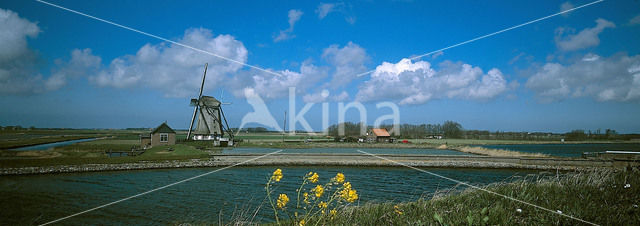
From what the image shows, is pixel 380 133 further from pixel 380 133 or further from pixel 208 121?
pixel 208 121

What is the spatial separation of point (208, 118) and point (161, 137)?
15502 millimetres

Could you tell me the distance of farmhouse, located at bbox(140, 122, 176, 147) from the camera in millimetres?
37812

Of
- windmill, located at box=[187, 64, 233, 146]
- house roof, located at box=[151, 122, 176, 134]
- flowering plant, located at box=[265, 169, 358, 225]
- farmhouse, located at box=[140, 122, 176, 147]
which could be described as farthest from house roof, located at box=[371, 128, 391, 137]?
flowering plant, located at box=[265, 169, 358, 225]

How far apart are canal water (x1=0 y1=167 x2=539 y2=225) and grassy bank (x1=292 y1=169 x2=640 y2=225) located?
3119mm

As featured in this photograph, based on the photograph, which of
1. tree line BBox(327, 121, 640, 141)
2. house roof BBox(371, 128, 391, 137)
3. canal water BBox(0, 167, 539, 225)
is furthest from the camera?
tree line BBox(327, 121, 640, 141)

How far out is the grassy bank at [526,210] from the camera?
14.4 ft

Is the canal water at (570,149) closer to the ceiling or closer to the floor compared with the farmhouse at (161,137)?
closer to the floor

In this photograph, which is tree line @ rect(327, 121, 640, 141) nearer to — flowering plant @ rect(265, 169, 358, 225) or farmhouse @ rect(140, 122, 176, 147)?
farmhouse @ rect(140, 122, 176, 147)

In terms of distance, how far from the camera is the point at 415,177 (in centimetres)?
2142

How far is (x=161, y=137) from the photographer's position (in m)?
38.2

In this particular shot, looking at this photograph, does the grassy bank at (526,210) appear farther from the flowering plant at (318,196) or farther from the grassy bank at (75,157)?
the grassy bank at (75,157)

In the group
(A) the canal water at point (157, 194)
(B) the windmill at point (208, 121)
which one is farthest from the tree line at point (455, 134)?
(A) the canal water at point (157, 194)

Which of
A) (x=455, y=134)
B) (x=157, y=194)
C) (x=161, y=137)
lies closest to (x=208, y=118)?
(x=161, y=137)

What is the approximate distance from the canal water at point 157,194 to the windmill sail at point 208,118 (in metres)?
29.8
